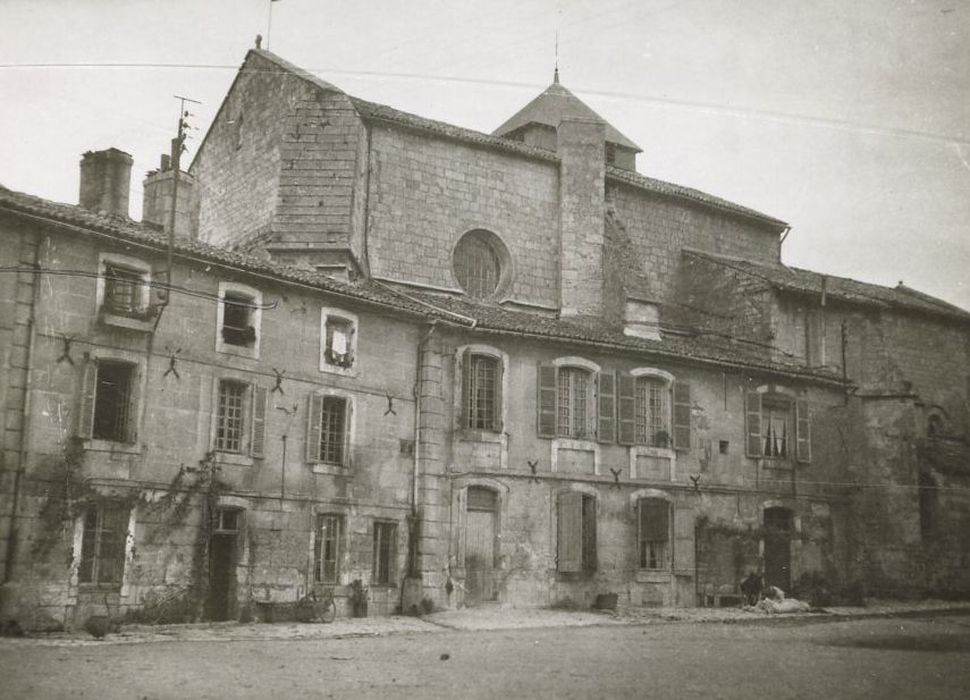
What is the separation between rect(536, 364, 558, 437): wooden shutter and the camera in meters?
23.4

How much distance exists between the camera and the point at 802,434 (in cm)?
2750

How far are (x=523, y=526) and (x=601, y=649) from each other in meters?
7.59

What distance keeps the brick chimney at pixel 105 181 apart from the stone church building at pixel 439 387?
0.05 metres

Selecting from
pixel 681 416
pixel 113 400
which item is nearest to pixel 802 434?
pixel 681 416

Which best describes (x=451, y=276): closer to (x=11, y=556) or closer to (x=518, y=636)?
(x=518, y=636)

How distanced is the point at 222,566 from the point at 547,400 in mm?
8248

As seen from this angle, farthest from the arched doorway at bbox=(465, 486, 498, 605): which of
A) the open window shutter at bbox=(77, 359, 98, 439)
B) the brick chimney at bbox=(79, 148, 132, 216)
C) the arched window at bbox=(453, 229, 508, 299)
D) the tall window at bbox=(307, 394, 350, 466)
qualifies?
the brick chimney at bbox=(79, 148, 132, 216)

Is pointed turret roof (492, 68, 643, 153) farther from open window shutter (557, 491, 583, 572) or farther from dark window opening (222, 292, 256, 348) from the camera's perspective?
dark window opening (222, 292, 256, 348)

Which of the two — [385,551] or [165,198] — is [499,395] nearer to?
[385,551]

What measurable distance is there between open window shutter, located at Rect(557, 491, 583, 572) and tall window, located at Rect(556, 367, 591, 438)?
1598mm

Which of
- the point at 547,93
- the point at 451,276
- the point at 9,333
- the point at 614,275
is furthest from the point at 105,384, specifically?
the point at 547,93

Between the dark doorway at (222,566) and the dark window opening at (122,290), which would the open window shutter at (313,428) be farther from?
the dark window opening at (122,290)

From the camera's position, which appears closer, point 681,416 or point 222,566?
point 222,566

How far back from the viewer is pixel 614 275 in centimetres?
3036
